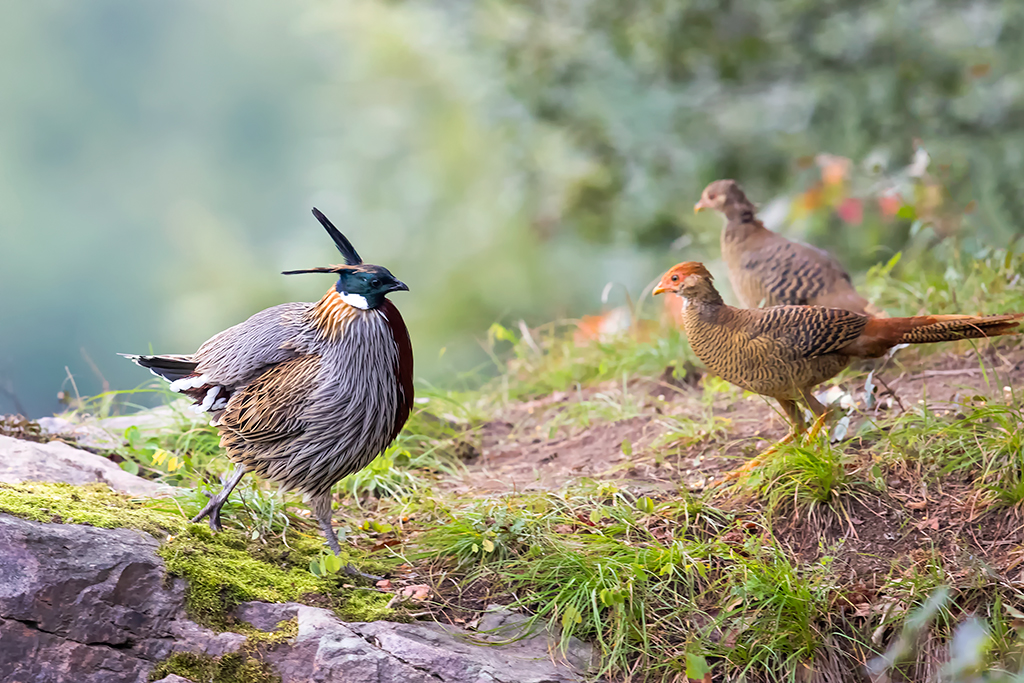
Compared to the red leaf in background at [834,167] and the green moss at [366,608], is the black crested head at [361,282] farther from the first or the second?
the red leaf in background at [834,167]

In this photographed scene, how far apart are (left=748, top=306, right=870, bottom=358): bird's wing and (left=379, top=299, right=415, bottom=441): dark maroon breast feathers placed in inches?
55.3

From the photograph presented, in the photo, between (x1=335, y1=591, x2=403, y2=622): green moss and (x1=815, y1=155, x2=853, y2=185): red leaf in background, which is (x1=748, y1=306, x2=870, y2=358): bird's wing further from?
(x1=815, y1=155, x2=853, y2=185): red leaf in background

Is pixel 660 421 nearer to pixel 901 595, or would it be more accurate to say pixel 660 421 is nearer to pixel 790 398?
pixel 790 398

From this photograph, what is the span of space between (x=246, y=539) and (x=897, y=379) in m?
3.10

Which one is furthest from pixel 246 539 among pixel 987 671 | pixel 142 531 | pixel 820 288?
pixel 820 288

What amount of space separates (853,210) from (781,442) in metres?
2.60

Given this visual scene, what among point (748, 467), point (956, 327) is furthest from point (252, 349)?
point (956, 327)

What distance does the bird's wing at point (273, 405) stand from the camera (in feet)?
9.12

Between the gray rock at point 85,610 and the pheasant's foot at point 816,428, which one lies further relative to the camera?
the pheasant's foot at point 816,428

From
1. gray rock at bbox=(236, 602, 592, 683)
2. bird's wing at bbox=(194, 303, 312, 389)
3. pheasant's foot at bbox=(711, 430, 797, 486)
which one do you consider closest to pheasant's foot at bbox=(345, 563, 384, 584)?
gray rock at bbox=(236, 602, 592, 683)

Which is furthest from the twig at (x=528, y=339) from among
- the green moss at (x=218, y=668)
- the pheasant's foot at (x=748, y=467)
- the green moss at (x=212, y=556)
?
the green moss at (x=218, y=668)

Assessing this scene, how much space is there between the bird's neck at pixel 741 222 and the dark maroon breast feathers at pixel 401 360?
2.46m

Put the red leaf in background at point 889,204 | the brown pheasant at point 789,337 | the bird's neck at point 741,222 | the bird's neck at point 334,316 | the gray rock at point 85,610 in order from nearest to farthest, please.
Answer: the gray rock at point 85,610 < the bird's neck at point 334,316 < the brown pheasant at point 789,337 < the bird's neck at point 741,222 < the red leaf in background at point 889,204

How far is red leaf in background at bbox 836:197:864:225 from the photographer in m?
5.35
